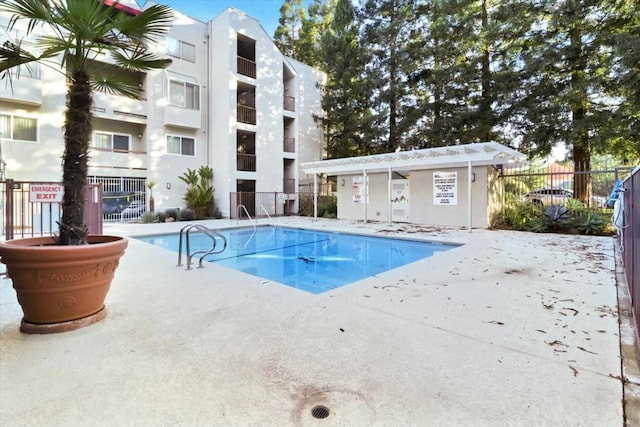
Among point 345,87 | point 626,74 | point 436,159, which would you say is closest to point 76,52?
point 436,159

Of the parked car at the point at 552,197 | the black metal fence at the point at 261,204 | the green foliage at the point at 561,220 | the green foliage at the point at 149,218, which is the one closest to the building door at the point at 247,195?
the black metal fence at the point at 261,204

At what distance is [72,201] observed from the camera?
10.1 feet

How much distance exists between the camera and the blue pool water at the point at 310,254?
21.5 ft

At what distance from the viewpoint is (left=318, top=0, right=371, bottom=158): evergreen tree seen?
2016cm

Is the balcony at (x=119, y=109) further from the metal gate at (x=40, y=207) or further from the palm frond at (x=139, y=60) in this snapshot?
the palm frond at (x=139, y=60)

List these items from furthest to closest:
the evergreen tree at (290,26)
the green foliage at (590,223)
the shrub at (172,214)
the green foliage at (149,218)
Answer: the evergreen tree at (290,26) < the shrub at (172,214) < the green foliage at (149,218) < the green foliage at (590,223)

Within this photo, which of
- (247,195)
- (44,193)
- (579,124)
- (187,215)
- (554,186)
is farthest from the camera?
(247,195)

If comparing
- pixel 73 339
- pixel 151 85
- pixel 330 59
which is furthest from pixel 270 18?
pixel 73 339

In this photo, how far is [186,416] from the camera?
1.84 m

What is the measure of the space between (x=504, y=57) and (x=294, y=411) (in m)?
18.6

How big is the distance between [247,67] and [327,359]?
18.9 meters

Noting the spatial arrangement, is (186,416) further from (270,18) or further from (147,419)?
(270,18)

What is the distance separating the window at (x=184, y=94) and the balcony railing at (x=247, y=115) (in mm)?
2205

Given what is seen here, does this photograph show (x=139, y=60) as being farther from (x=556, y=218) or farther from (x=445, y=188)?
(x=556, y=218)
